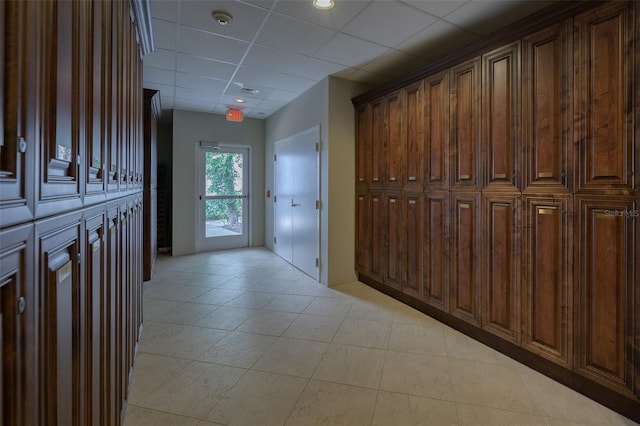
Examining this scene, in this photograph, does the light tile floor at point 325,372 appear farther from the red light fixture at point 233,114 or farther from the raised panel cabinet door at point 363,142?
the red light fixture at point 233,114

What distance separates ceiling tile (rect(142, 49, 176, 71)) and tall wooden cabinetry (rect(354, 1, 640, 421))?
2626 mm

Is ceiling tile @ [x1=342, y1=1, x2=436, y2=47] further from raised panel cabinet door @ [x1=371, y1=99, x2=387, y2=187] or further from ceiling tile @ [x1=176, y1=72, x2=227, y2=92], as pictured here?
ceiling tile @ [x1=176, y1=72, x2=227, y2=92]

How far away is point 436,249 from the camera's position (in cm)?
294

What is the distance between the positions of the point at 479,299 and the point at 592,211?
1.05 metres

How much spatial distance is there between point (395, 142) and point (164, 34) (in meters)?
2.53

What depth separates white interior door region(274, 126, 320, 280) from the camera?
4.24 meters

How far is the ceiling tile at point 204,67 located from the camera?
11.1 feet

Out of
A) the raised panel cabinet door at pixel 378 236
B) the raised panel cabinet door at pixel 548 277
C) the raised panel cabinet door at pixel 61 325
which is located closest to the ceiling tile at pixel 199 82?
the raised panel cabinet door at pixel 378 236

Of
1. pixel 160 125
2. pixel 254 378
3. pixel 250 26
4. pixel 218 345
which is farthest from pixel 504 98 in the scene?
pixel 160 125

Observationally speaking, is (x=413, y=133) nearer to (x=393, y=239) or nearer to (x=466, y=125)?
(x=466, y=125)

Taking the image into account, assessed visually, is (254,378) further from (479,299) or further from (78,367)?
(479,299)

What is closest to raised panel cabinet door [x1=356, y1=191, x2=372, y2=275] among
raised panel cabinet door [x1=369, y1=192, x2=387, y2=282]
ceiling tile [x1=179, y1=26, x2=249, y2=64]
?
raised panel cabinet door [x1=369, y1=192, x2=387, y2=282]

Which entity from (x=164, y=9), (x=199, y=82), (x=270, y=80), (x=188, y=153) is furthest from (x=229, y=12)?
(x=188, y=153)

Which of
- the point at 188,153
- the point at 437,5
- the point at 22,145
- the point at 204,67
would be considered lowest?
the point at 22,145
